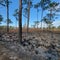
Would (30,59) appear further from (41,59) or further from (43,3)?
(43,3)

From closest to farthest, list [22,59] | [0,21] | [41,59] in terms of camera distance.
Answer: [22,59] → [41,59] → [0,21]

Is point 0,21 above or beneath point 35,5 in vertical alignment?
beneath

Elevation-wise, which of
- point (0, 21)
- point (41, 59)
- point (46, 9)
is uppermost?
point (46, 9)

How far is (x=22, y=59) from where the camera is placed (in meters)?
6.66

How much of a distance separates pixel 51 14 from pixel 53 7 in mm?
2155

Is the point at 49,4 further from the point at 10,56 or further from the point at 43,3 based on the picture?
the point at 10,56

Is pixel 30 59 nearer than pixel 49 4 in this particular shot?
Yes

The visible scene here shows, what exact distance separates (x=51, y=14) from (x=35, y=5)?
4.00 m

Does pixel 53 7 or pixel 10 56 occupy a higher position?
pixel 53 7

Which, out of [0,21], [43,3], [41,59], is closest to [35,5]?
[43,3]

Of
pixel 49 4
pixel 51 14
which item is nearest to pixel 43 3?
pixel 49 4

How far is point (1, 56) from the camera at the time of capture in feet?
22.6

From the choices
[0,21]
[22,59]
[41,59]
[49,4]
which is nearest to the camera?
[22,59]

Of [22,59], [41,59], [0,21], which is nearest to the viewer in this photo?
[22,59]
